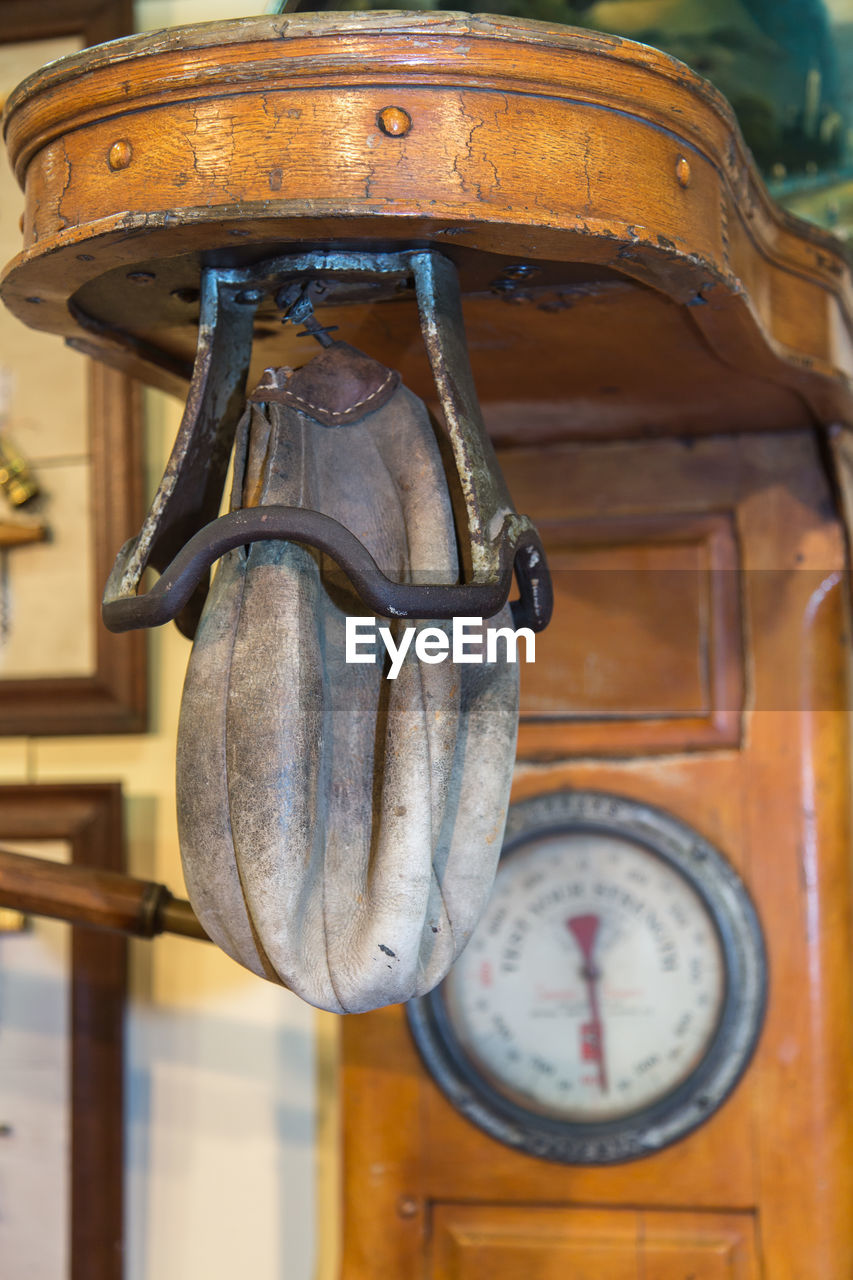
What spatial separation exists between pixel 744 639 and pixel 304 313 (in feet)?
1.90

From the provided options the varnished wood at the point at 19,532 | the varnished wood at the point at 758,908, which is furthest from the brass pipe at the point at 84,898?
the varnished wood at the point at 19,532

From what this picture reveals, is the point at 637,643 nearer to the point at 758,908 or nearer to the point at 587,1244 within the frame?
the point at 758,908

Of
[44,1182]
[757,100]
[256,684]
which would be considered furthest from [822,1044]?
[757,100]

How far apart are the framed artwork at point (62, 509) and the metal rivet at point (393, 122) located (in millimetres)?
851

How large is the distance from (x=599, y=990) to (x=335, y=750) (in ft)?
1.78

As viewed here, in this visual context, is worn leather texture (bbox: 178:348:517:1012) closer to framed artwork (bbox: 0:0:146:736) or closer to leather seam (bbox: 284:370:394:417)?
leather seam (bbox: 284:370:394:417)

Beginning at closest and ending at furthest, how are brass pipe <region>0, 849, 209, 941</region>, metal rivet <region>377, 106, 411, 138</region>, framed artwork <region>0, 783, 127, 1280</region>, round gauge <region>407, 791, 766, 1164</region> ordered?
metal rivet <region>377, 106, 411, 138</region> → brass pipe <region>0, 849, 209, 941</region> → round gauge <region>407, 791, 766, 1164</region> → framed artwork <region>0, 783, 127, 1280</region>

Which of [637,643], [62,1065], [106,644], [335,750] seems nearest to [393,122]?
[335,750]

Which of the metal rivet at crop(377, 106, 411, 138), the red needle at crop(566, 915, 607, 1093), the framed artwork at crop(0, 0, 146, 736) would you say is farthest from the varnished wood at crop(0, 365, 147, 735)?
the metal rivet at crop(377, 106, 411, 138)

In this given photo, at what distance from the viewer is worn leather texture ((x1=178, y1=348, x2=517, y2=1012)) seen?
74cm

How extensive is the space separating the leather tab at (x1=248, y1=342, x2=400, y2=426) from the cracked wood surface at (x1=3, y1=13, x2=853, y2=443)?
8 cm

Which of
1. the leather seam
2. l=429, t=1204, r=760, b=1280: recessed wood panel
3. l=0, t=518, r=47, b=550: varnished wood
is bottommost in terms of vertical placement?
l=429, t=1204, r=760, b=1280: recessed wood panel

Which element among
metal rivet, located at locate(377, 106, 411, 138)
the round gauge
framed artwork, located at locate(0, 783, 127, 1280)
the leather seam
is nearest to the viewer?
metal rivet, located at locate(377, 106, 411, 138)

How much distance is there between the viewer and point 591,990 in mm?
1225
